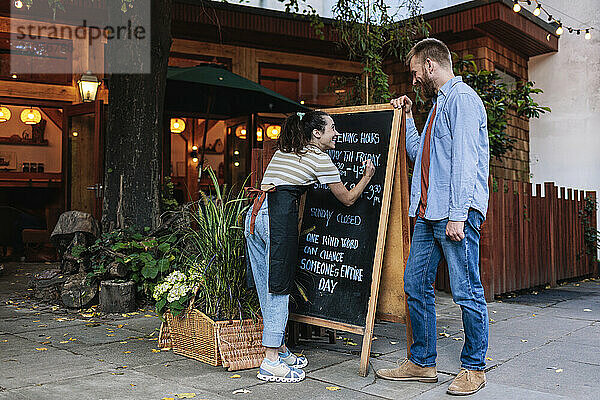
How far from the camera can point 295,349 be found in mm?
4578

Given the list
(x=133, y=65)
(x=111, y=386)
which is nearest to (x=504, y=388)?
(x=111, y=386)

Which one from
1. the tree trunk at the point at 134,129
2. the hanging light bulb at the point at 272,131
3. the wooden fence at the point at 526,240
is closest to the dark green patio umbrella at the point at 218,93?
the tree trunk at the point at 134,129

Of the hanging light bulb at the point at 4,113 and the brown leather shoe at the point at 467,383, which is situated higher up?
the hanging light bulb at the point at 4,113

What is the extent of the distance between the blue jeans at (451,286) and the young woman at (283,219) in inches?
22.7

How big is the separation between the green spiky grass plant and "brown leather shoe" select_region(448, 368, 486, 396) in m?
1.38

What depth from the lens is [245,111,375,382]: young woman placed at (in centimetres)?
387

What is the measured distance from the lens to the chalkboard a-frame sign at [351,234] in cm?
403

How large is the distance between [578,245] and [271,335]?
6982mm

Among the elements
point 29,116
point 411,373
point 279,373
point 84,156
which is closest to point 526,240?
point 411,373

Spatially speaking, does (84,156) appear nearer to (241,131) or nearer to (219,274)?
(241,131)

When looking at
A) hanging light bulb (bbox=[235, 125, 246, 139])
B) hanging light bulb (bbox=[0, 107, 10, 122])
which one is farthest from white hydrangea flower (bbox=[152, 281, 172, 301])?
hanging light bulb (bbox=[0, 107, 10, 122])

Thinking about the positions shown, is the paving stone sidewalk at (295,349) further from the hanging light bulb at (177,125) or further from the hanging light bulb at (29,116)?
the hanging light bulb at (29,116)

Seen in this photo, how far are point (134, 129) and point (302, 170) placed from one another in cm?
319

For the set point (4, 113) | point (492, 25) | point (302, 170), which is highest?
point (492, 25)
